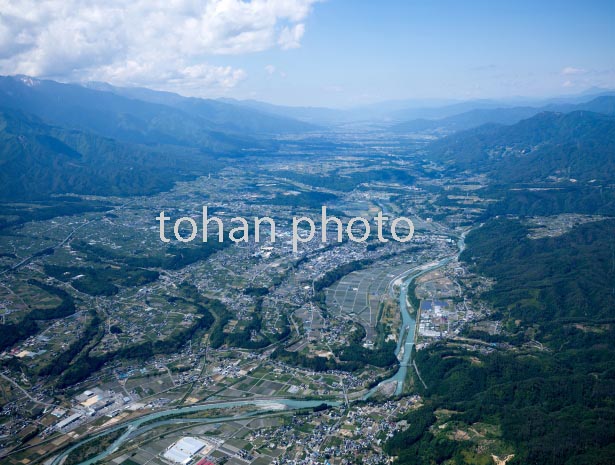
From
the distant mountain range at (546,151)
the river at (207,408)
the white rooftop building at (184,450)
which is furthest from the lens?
the distant mountain range at (546,151)

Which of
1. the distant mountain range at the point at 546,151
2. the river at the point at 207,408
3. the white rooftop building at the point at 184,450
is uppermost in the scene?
the distant mountain range at the point at 546,151

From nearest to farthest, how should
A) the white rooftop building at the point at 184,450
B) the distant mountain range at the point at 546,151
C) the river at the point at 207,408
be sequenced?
1. the white rooftop building at the point at 184,450
2. the river at the point at 207,408
3. the distant mountain range at the point at 546,151

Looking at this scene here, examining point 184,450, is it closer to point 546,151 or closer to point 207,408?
point 207,408

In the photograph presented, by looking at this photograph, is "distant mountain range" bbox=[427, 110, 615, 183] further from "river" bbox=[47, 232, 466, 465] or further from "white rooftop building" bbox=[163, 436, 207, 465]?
"white rooftop building" bbox=[163, 436, 207, 465]

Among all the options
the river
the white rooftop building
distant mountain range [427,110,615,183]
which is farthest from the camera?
distant mountain range [427,110,615,183]

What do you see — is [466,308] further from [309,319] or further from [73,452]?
[73,452]

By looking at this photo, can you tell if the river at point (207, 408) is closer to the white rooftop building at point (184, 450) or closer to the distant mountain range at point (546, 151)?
the white rooftop building at point (184, 450)

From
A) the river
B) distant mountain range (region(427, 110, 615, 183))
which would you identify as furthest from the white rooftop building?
distant mountain range (region(427, 110, 615, 183))

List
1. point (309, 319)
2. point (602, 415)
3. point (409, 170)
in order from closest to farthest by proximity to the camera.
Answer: point (602, 415)
point (309, 319)
point (409, 170)

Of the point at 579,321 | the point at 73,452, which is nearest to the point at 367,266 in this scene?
the point at 579,321

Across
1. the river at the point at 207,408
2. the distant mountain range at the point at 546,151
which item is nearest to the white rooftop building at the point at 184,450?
the river at the point at 207,408

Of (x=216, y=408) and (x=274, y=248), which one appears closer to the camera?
(x=216, y=408)
